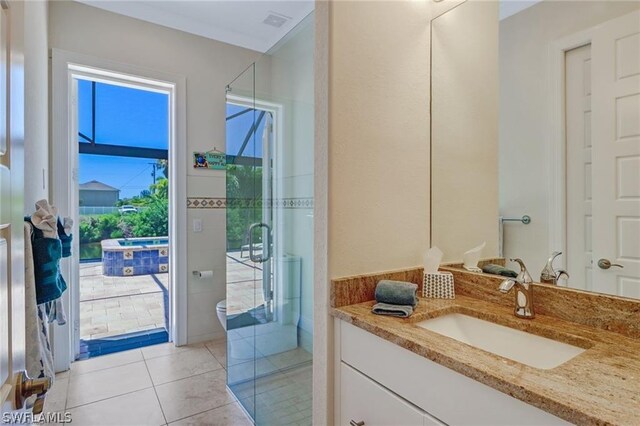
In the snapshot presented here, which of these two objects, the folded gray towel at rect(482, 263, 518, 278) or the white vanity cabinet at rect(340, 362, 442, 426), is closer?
the white vanity cabinet at rect(340, 362, 442, 426)

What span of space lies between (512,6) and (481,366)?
1.35 metres

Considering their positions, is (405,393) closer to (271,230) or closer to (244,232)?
(271,230)

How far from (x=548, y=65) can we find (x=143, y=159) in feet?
12.2

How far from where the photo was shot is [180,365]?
8.69 feet

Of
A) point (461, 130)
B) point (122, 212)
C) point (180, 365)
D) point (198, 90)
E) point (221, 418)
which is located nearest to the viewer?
point (461, 130)

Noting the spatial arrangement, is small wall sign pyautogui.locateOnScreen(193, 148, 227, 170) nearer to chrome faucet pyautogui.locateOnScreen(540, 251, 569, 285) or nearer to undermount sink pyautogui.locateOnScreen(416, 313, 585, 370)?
undermount sink pyautogui.locateOnScreen(416, 313, 585, 370)

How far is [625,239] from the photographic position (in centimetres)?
102

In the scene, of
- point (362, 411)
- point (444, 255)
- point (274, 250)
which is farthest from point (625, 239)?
point (274, 250)

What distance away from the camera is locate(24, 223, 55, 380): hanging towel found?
1.14m

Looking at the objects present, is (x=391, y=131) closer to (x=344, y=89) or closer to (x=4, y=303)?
(x=344, y=89)

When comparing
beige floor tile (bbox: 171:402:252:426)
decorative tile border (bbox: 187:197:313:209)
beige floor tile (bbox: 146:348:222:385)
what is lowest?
beige floor tile (bbox: 171:402:252:426)

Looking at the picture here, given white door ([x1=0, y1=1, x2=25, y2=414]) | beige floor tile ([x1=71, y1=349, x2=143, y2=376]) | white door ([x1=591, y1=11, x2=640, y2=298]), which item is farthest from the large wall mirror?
beige floor tile ([x1=71, y1=349, x2=143, y2=376])

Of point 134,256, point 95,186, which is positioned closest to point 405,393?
point 95,186

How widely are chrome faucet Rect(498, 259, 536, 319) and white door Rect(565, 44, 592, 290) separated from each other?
0.14 metres
